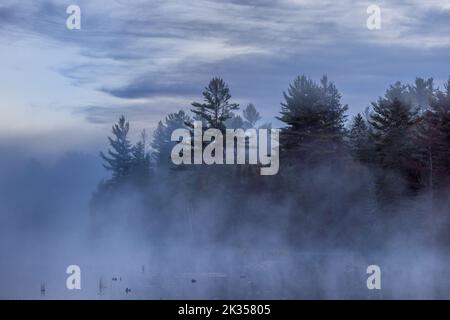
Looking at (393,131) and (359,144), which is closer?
(393,131)

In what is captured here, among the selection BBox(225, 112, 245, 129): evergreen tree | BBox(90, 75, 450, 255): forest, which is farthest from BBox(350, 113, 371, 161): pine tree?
BBox(225, 112, 245, 129): evergreen tree

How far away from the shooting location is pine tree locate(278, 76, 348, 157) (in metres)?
36.0

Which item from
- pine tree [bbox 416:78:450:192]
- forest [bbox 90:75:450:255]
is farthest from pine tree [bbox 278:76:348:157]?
pine tree [bbox 416:78:450:192]

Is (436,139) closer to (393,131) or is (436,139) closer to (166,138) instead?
(393,131)

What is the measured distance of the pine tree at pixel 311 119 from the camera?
3597 centimetres

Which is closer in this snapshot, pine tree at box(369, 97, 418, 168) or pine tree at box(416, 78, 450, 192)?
pine tree at box(416, 78, 450, 192)

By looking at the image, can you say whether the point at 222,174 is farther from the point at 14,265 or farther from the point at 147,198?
the point at 14,265

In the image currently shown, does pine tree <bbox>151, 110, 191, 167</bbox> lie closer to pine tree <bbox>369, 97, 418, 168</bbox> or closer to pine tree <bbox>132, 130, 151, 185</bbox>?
pine tree <bbox>132, 130, 151, 185</bbox>

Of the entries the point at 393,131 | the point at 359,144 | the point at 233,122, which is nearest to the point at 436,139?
the point at 393,131

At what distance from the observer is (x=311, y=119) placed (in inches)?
1437

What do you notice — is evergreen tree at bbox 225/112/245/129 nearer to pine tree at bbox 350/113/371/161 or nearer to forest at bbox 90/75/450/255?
forest at bbox 90/75/450/255

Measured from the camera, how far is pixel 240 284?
31000 mm

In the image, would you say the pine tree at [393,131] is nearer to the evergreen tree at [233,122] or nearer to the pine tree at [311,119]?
the pine tree at [311,119]
